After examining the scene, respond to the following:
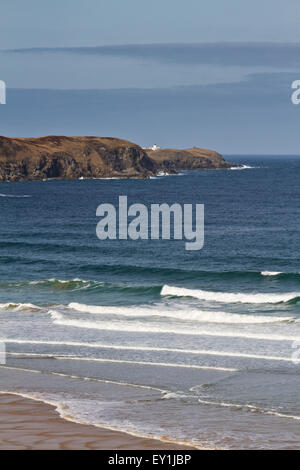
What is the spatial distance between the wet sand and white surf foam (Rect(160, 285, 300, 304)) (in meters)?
19.8

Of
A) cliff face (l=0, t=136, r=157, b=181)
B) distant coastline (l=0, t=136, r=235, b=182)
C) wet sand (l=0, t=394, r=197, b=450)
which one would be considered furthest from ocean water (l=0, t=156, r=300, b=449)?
distant coastline (l=0, t=136, r=235, b=182)

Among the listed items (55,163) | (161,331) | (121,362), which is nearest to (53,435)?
(121,362)

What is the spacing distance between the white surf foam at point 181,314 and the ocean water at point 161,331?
0.08 meters

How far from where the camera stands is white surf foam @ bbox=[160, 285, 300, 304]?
34.2 m

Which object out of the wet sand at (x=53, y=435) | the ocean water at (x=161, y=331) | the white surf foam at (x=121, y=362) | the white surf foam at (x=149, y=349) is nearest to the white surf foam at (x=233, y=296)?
the ocean water at (x=161, y=331)

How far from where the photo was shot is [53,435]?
13430 mm

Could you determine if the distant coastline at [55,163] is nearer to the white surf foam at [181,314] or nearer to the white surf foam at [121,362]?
the white surf foam at [181,314]

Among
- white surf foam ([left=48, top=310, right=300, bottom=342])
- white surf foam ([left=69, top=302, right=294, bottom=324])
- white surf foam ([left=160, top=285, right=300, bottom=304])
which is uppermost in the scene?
white surf foam ([left=160, top=285, right=300, bottom=304])

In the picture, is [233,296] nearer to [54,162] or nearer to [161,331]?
[161,331]

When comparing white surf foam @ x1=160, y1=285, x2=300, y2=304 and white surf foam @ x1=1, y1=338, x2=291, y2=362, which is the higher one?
white surf foam @ x1=160, y1=285, x2=300, y2=304

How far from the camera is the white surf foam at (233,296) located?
34.2 metres

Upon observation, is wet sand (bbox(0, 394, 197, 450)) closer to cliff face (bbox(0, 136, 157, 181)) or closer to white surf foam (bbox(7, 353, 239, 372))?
white surf foam (bbox(7, 353, 239, 372))

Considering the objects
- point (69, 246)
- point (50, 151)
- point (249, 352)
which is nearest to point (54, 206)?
point (69, 246)

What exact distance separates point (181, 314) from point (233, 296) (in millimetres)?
5325
